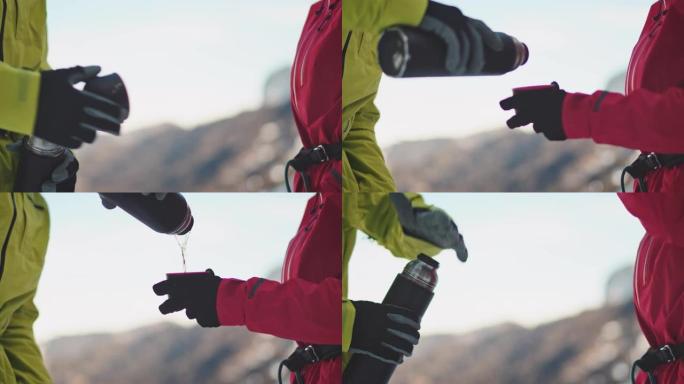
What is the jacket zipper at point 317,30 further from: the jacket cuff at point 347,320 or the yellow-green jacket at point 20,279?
the yellow-green jacket at point 20,279

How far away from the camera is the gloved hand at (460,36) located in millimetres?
1883

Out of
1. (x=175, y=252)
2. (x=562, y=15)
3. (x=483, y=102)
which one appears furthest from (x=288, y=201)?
(x=562, y=15)

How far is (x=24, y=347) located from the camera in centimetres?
192

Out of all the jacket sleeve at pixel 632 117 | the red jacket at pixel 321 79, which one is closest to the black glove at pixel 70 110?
the red jacket at pixel 321 79

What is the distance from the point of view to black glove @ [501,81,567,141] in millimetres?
1961

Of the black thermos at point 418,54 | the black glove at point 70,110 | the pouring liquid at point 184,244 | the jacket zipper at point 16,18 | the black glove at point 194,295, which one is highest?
the black thermos at point 418,54

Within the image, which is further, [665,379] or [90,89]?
[665,379]

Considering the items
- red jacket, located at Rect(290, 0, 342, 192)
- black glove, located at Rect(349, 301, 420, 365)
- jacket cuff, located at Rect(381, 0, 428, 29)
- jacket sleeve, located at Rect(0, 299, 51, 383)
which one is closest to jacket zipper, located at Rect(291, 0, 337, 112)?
red jacket, located at Rect(290, 0, 342, 192)

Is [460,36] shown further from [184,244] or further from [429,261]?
[184,244]

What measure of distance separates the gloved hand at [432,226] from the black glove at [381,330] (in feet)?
0.48

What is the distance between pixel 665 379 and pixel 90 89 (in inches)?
48.5

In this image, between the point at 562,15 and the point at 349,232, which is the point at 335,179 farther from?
the point at 562,15

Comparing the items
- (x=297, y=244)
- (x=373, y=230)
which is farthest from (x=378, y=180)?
(x=297, y=244)

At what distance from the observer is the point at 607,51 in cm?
199
